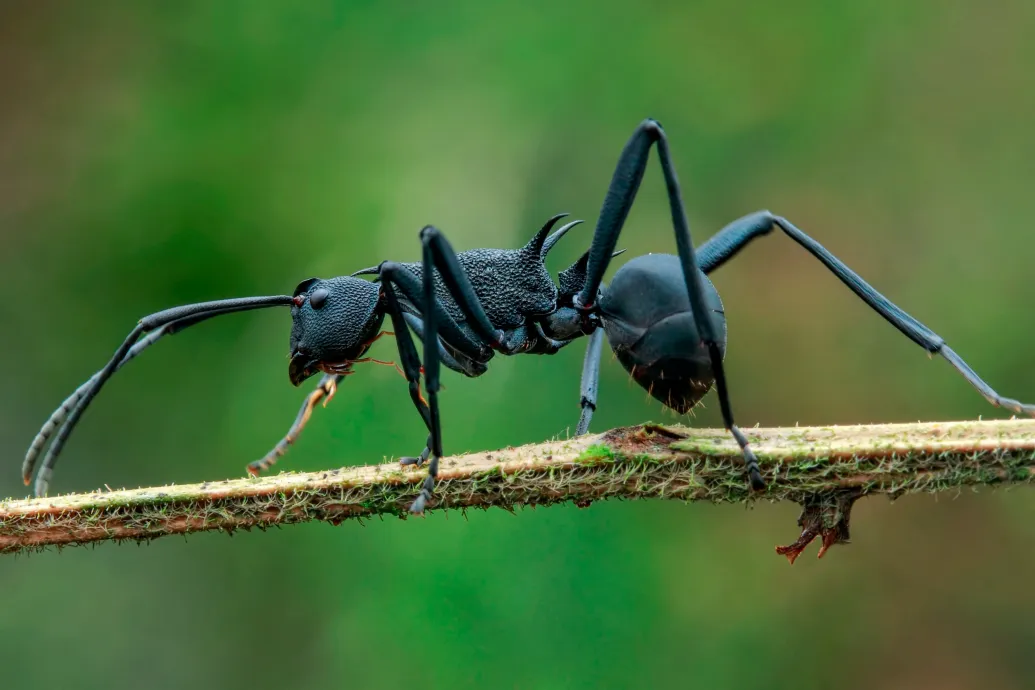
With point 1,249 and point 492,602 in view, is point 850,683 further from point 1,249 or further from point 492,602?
point 1,249

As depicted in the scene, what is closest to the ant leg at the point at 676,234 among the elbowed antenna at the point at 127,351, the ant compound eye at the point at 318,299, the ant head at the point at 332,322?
the ant head at the point at 332,322

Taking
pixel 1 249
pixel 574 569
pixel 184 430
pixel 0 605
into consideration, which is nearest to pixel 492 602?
pixel 574 569

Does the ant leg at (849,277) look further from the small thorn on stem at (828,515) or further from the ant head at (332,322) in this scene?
the ant head at (332,322)

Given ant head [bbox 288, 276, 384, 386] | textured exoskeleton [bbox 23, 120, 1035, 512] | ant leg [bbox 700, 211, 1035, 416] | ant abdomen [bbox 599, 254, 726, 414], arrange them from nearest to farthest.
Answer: textured exoskeleton [bbox 23, 120, 1035, 512] → ant abdomen [bbox 599, 254, 726, 414] → ant leg [bbox 700, 211, 1035, 416] → ant head [bbox 288, 276, 384, 386]

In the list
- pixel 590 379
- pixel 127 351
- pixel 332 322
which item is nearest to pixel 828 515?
pixel 590 379

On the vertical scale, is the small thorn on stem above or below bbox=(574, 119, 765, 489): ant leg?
below

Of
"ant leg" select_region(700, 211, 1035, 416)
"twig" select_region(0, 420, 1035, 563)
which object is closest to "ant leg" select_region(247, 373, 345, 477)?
"twig" select_region(0, 420, 1035, 563)

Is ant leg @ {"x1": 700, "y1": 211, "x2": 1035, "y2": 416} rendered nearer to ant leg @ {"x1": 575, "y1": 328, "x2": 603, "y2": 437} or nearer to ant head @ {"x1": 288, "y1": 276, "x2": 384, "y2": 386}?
ant leg @ {"x1": 575, "y1": 328, "x2": 603, "y2": 437}

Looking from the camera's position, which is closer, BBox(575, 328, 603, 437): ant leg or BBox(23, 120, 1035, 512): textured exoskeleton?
BBox(23, 120, 1035, 512): textured exoskeleton
